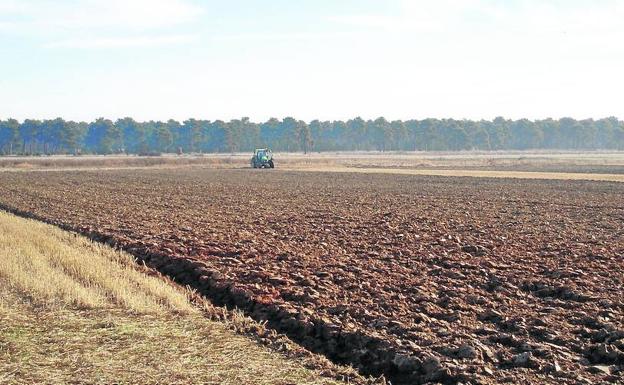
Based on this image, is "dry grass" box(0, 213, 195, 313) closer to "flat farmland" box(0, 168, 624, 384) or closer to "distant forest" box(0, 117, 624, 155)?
"flat farmland" box(0, 168, 624, 384)

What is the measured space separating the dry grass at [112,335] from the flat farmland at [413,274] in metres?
1.00

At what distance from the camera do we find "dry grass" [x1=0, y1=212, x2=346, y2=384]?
8359mm

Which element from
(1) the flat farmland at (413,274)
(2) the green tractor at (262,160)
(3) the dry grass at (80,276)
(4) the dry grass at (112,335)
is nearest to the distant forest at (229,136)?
(2) the green tractor at (262,160)

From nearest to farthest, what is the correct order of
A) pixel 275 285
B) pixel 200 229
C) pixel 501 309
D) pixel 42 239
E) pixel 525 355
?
pixel 525 355
pixel 501 309
pixel 275 285
pixel 42 239
pixel 200 229

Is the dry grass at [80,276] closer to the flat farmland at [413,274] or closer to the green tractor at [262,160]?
the flat farmland at [413,274]

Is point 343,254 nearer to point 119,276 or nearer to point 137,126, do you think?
point 119,276

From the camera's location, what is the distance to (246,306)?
39.8ft

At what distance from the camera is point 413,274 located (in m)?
13.9

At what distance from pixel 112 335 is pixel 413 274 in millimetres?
5928

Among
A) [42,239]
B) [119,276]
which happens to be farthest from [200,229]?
[119,276]

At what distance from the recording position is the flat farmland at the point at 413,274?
9078 millimetres

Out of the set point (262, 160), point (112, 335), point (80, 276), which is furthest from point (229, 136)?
point (112, 335)

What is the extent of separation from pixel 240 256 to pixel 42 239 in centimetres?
538

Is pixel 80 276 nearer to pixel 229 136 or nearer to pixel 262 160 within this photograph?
pixel 262 160
